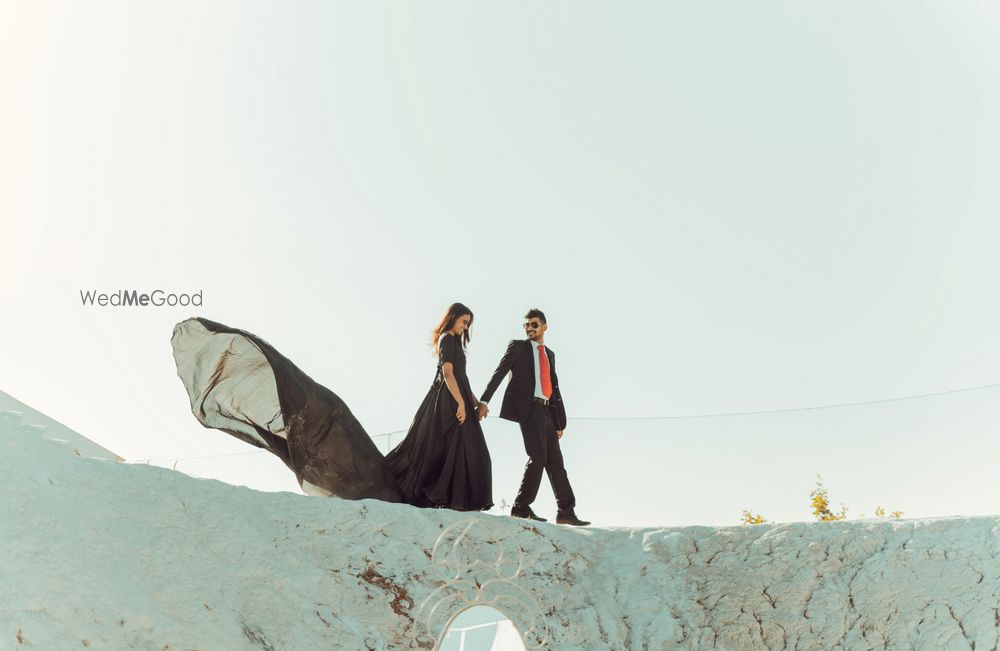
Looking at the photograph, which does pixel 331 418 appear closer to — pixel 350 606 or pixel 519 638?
pixel 350 606

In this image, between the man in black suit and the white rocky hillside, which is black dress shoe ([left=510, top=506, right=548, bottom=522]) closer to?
the man in black suit

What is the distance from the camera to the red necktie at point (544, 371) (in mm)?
7973

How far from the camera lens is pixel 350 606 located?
19.8 ft

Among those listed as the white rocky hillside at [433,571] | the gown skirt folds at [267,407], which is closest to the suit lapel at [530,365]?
the white rocky hillside at [433,571]

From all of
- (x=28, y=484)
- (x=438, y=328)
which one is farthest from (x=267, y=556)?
(x=438, y=328)

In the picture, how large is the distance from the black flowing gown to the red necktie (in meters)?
0.67

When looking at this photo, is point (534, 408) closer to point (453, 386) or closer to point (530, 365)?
point (530, 365)

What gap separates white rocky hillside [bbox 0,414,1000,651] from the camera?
5.33 metres

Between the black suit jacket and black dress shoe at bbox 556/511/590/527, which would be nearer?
black dress shoe at bbox 556/511/590/527

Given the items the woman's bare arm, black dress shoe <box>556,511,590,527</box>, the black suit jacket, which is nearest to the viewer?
the woman's bare arm

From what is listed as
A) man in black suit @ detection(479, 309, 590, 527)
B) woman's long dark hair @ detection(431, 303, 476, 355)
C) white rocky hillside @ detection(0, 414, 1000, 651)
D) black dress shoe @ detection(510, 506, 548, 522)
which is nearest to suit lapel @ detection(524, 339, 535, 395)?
man in black suit @ detection(479, 309, 590, 527)

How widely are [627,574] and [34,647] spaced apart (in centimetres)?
388

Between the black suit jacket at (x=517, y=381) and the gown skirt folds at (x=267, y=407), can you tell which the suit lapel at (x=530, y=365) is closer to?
the black suit jacket at (x=517, y=381)

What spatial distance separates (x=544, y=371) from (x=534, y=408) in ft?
1.06
